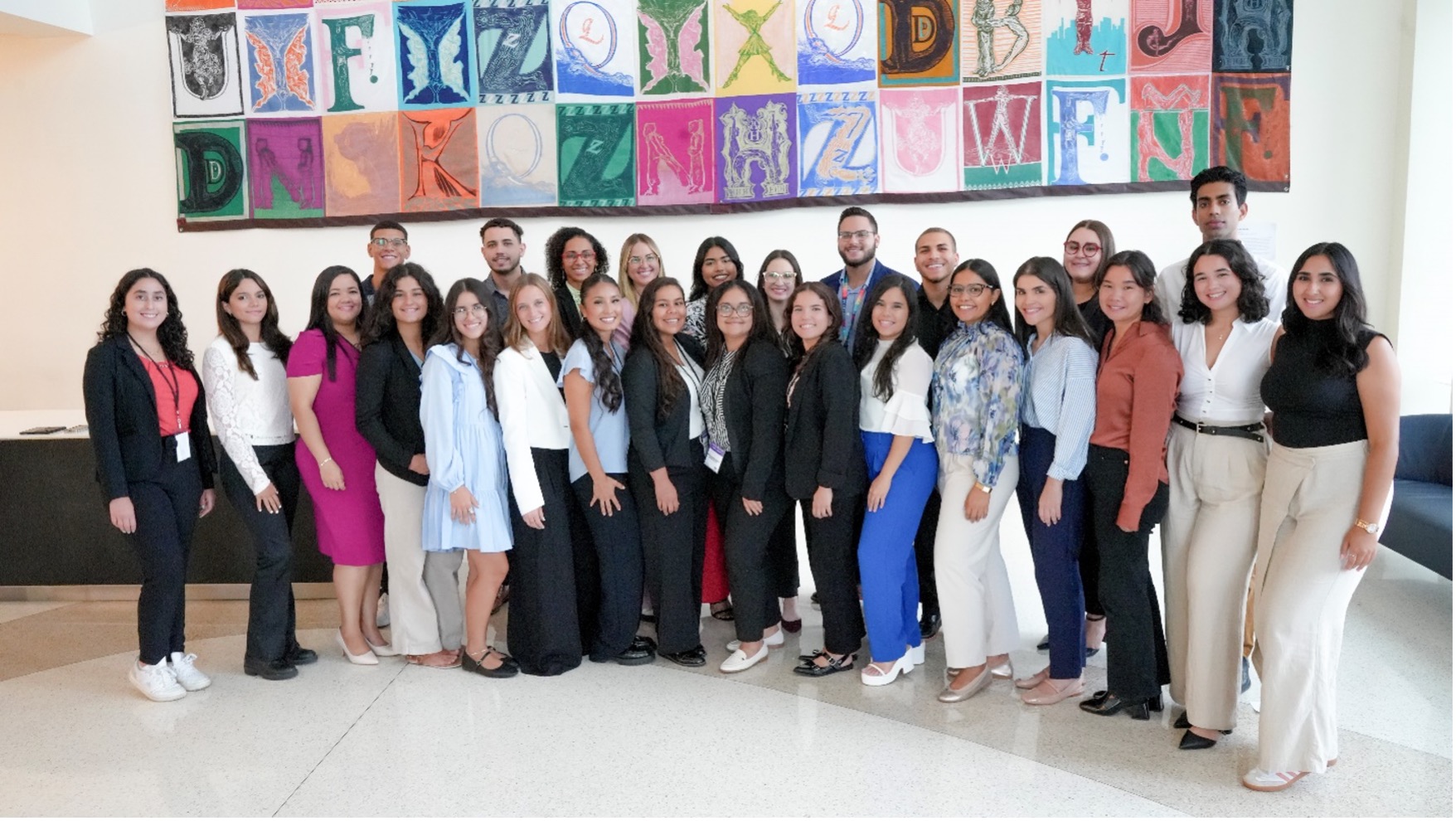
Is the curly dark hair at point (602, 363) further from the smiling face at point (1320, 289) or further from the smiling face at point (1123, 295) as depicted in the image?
the smiling face at point (1320, 289)

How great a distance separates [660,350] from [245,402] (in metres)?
1.49

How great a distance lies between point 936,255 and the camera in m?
3.65

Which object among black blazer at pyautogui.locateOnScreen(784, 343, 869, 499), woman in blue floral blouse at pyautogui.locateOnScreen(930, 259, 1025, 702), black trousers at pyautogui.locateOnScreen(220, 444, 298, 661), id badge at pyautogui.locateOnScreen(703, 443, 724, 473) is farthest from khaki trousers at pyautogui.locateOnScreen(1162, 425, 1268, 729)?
black trousers at pyautogui.locateOnScreen(220, 444, 298, 661)

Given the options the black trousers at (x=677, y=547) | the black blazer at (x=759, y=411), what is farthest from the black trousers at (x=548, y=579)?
the black blazer at (x=759, y=411)

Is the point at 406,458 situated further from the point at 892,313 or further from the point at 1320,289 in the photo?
the point at 1320,289

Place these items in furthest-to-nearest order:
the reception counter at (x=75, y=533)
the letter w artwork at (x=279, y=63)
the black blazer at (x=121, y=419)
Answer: the letter w artwork at (x=279, y=63) < the reception counter at (x=75, y=533) < the black blazer at (x=121, y=419)

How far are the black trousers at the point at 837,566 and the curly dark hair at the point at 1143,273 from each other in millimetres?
1100

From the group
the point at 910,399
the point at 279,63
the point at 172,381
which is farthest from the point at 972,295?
the point at 279,63

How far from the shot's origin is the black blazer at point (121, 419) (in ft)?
10.5

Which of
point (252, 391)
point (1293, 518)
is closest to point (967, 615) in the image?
point (1293, 518)

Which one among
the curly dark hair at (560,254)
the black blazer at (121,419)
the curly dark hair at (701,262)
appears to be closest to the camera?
the black blazer at (121,419)

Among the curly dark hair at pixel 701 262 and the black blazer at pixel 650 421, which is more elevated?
the curly dark hair at pixel 701 262

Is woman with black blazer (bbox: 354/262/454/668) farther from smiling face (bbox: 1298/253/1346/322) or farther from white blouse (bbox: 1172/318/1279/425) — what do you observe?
smiling face (bbox: 1298/253/1346/322)

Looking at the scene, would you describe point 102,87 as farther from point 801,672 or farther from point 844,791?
point 844,791
